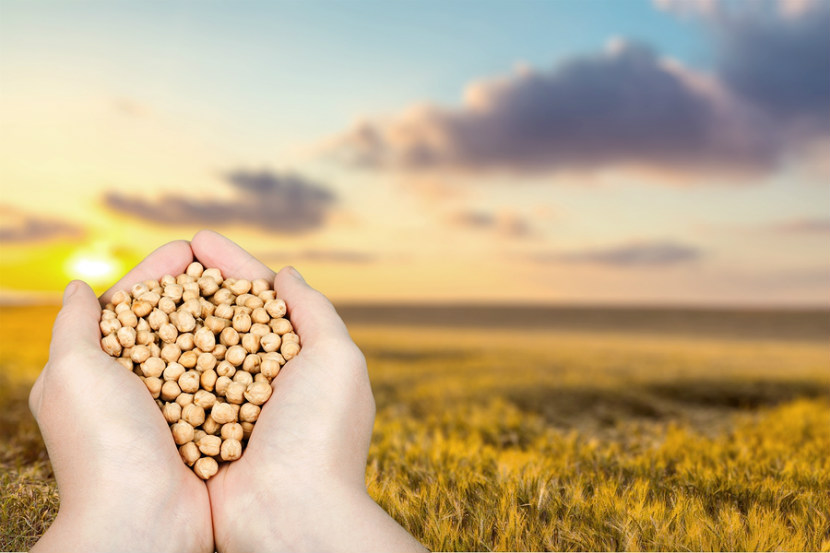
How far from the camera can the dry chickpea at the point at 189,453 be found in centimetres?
277

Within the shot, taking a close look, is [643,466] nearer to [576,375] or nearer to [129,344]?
[129,344]

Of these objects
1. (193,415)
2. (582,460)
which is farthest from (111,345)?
(582,460)

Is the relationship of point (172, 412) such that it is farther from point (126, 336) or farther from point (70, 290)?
point (70, 290)

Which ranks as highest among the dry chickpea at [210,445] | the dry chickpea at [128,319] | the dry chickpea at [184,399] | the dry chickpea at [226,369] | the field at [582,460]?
the dry chickpea at [128,319]

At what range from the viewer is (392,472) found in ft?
10.5

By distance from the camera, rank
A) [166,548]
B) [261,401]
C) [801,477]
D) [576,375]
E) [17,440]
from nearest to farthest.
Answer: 1. [166,548]
2. [261,401]
3. [801,477]
4. [17,440]
5. [576,375]

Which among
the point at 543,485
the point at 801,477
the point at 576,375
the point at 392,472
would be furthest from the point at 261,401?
the point at 576,375

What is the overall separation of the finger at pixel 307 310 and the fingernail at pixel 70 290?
97 cm

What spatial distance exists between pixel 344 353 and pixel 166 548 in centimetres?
102

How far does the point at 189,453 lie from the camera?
9.07 feet

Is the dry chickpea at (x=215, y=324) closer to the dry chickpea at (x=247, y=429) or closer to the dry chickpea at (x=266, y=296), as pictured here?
the dry chickpea at (x=266, y=296)

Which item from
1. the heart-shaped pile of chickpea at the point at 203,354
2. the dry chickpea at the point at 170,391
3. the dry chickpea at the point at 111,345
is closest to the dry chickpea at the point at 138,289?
the heart-shaped pile of chickpea at the point at 203,354

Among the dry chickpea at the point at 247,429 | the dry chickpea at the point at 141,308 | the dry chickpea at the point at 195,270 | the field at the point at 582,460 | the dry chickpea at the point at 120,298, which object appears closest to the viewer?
the field at the point at 582,460

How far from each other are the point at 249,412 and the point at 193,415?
0.24 m
